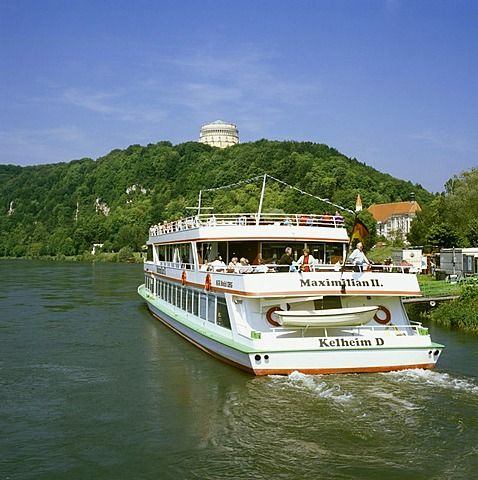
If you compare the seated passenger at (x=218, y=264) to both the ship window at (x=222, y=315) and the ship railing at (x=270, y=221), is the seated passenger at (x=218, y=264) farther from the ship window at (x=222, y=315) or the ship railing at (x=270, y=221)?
the ship railing at (x=270, y=221)

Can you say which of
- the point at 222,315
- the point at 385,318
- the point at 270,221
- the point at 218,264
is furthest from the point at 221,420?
the point at 270,221

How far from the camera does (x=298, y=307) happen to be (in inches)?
730

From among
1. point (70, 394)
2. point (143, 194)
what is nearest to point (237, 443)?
point (70, 394)

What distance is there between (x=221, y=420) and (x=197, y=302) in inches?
372

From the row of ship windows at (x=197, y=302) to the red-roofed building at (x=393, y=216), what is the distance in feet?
342

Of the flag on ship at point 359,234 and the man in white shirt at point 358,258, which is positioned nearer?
the flag on ship at point 359,234

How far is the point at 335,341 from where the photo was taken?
56.1ft

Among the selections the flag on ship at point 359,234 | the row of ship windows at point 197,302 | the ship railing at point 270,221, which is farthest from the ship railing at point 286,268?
the ship railing at point 270,221

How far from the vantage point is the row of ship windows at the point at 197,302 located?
67.6 feet

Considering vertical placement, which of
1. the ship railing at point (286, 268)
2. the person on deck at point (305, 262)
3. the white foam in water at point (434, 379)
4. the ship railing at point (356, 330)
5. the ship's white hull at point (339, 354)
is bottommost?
the white foam in water at point (434, 379)

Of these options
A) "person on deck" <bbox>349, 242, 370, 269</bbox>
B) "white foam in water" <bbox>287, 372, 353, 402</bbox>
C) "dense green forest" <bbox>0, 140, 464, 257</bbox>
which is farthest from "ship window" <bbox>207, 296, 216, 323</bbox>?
"dense green forest" <bbox>0, 140, 464, 257</bbox>

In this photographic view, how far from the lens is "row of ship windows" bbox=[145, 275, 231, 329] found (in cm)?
2060

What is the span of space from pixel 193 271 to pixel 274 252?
343cm

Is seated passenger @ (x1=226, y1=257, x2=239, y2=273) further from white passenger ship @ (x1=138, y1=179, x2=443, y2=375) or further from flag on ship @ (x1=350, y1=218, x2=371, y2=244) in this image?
flag on ship @ (x1=350, y1=218, x2=371, y2=244)
